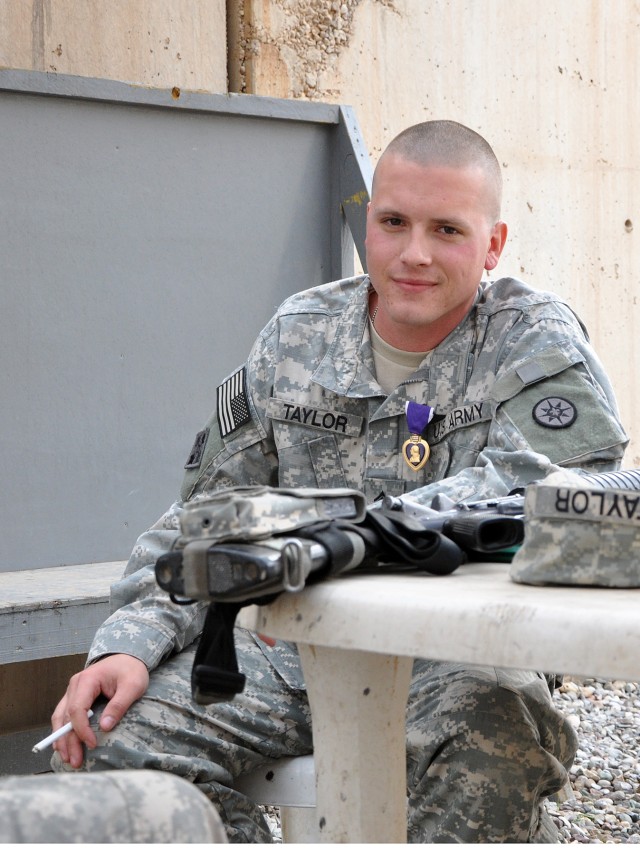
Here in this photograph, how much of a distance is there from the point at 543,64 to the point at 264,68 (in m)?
1.56

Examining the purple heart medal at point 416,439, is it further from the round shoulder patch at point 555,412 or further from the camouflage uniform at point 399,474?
the round shoulder patch at point 555,412

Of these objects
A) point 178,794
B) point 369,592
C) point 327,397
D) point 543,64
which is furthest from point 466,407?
point 543,64

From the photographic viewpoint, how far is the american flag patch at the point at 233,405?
2.18m

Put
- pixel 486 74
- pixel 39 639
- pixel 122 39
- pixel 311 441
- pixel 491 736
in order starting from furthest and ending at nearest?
pixel 486 74 → pixel 122 39 → pixel 39 639 → pixel 311 441 → pixel 491 736

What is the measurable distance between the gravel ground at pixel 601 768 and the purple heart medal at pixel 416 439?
2.93 feet

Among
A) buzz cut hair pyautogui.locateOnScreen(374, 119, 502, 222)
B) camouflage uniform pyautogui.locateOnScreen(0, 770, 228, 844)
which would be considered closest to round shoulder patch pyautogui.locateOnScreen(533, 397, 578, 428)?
buzz cut hair pyautogui.locateOnScreen(374, 119, 502, 222)

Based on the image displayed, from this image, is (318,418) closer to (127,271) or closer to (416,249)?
(416,249)

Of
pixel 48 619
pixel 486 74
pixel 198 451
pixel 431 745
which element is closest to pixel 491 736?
pixel 431 745

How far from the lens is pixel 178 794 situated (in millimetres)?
736

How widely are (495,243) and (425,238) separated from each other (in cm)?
24

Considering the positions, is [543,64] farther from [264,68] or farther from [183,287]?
[183,287]

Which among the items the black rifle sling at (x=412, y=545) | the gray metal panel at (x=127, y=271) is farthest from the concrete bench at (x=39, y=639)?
the black rifle sling at (x=412, y=545)

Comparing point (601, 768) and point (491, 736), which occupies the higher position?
point (491, 736)

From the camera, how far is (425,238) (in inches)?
81.6
